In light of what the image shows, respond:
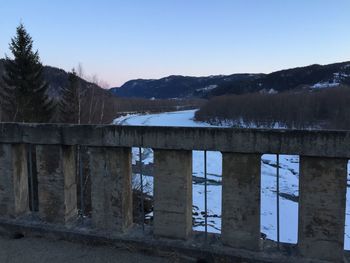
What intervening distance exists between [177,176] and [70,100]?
31.2m

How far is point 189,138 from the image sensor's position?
3.22m

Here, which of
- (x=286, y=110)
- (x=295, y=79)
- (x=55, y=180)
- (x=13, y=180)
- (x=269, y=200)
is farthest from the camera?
(x=295, y=79)

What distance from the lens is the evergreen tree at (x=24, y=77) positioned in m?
31.5

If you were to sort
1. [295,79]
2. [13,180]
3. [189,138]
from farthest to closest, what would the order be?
[295,79], [13,180], [189,138]

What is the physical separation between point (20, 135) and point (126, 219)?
4.46ft

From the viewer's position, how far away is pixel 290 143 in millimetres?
2949

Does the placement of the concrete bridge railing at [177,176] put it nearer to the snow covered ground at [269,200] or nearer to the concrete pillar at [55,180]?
the concrete pillar at [55,180]

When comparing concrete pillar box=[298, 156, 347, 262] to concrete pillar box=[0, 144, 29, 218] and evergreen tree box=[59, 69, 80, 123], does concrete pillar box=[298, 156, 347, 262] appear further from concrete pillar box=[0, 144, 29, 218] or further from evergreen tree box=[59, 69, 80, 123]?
evergreen tree box=[59, 69, 80, 123]

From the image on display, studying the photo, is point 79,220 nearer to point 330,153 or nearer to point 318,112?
point 330,153

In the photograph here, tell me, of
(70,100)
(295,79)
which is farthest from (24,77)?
(295,79)

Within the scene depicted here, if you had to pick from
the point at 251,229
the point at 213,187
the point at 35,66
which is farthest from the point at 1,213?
the point at 35,66

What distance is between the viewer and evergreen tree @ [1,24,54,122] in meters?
31.5

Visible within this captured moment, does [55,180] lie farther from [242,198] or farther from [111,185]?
[242,198]

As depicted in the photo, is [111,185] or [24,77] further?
[24,77]
